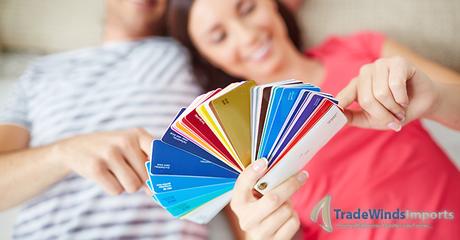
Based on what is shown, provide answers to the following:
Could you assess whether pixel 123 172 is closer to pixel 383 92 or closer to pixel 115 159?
pixel 115 159

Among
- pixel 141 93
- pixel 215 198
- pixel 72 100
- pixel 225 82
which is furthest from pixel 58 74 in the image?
pixel 215 198

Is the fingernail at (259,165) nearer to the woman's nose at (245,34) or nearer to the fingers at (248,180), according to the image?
the fingers at (248,180)

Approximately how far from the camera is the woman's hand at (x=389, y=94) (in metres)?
0.58

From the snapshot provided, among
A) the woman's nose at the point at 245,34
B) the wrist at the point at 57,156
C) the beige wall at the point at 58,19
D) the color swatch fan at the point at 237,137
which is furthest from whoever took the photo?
the beige wall at the point at 58,19

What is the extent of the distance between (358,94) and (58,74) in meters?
0.94

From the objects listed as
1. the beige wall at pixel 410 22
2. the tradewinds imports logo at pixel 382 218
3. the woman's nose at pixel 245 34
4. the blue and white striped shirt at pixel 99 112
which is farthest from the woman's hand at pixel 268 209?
the beige wall at pixel 410 22

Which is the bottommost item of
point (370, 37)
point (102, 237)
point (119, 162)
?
point (102, 237)

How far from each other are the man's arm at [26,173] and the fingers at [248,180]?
19.1 inches

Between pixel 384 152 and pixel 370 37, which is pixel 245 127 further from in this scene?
pixel 370 37

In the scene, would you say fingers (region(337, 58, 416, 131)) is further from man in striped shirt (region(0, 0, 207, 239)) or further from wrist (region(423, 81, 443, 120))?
man in striped shirt (region(0, 0, 207, 239))

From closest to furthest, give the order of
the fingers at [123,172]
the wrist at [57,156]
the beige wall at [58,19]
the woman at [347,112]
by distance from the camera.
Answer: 1. the woman at [347,112]
2. the fingers at [123,172]
3. the wrist at [57,156]
4. the beige wall at [58,19]

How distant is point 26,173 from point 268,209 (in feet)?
2.04

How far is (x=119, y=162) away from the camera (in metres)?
0.73

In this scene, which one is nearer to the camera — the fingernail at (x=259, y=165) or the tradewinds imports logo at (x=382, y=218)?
the fingernail at (x=259, y=165)
